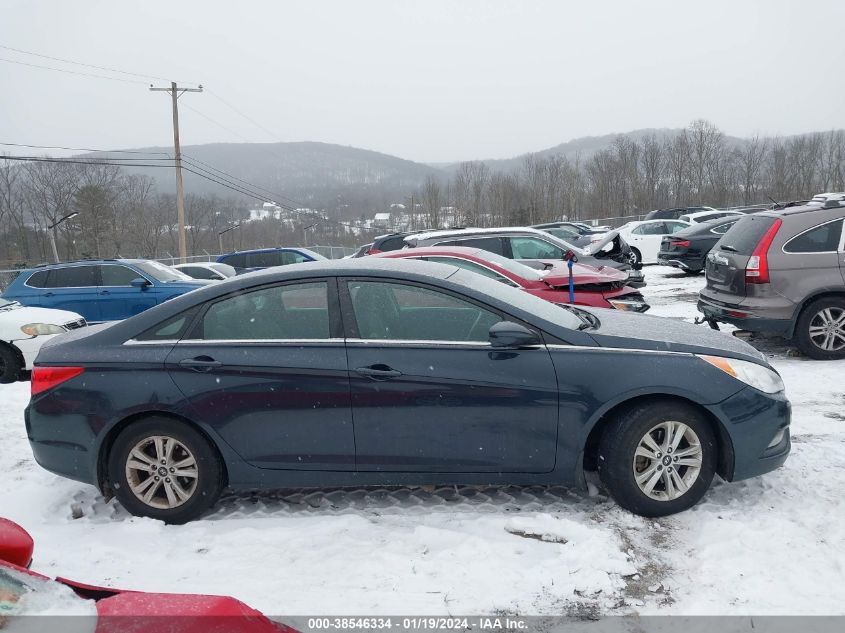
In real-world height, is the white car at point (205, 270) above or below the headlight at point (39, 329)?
above

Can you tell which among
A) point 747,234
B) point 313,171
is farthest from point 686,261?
point 313,171

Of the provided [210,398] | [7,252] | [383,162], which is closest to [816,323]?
[210,398]

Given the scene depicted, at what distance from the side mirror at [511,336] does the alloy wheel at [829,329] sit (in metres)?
5.06

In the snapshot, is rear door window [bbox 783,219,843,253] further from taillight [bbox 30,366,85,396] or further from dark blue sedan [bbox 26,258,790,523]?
taillight [bbox 30,366,85,396]

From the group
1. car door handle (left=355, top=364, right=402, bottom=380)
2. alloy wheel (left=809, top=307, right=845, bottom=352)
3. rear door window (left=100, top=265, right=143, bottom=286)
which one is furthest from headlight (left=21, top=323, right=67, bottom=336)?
alloy wheel (left=809, top=307, right=845, bottom=352)

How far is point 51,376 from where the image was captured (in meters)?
3.77

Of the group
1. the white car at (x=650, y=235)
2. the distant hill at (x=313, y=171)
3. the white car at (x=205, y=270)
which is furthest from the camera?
the distant hill at (x=313, y=171)

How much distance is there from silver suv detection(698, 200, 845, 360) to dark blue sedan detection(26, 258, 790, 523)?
361 cm

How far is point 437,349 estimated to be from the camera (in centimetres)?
358

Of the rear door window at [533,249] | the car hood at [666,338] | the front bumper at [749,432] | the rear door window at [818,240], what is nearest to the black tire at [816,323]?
the rear door window at [818,240]

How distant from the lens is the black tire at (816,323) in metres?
6.86

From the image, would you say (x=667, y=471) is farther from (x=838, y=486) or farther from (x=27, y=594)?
(x=27, y=594)

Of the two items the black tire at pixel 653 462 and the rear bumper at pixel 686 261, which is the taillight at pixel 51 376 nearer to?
the black tire at pixel 653 462

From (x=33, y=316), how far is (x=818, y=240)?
10065 mm
